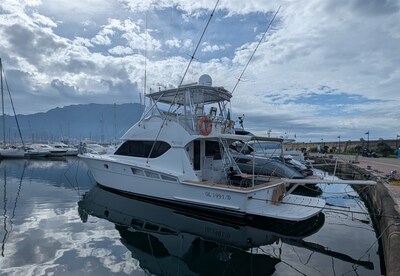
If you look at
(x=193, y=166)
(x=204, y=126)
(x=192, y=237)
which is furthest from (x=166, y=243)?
(x=204, y=126)

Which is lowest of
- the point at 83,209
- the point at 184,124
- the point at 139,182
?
the point at 83,209

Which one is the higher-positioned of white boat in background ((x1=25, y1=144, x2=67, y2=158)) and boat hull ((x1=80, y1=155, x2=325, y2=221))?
boat hull ((x1=80, y1=155, x2=325, y2=221))

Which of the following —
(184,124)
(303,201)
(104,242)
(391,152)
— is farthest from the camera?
(391,152)

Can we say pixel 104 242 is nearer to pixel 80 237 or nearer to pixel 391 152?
pixel 80 237

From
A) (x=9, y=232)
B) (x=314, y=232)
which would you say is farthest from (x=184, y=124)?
(x=9, y=232)

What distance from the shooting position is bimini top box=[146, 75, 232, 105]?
36.7ft

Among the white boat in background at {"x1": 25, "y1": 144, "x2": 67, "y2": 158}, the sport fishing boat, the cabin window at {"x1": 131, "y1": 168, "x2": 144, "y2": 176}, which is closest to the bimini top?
the sport fishing boat

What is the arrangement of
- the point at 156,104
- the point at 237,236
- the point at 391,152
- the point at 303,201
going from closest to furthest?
1. the point at 237,236
2. the point at 303,201
3. the point at 156,104
4. the point at 391,152

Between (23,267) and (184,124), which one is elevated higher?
(184,124)

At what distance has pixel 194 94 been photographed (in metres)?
11.9

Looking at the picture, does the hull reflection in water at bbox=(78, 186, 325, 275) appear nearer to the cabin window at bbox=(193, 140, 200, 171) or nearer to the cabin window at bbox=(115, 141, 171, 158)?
the cabin window at bbox=(193, 140, 200, 171)

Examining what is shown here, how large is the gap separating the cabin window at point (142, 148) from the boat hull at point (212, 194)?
0.70 meters

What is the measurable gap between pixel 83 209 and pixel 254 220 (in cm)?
662

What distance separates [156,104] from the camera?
40.0 ft
